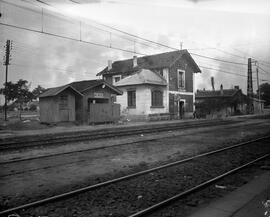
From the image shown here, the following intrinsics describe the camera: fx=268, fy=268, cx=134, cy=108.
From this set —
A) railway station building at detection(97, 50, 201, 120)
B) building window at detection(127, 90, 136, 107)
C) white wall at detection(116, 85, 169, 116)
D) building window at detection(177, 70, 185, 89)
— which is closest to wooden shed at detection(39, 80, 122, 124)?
white wall at detection(116, 85, 169, 116)

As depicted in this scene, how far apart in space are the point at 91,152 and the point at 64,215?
5717mm

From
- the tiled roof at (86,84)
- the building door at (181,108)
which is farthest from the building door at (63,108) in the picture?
the building door at (181,108)

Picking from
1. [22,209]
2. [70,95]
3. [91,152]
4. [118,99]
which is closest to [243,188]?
[22,209]

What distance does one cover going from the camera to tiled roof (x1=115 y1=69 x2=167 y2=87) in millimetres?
28464

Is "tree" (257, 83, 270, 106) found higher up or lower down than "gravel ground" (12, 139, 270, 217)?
higher up

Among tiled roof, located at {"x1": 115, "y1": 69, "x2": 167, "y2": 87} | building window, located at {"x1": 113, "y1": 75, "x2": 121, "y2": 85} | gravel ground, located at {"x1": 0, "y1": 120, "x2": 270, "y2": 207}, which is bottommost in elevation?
gravel ground, located at {"x1": 0, "y1": 120, "x2": 270, "y2": 207}

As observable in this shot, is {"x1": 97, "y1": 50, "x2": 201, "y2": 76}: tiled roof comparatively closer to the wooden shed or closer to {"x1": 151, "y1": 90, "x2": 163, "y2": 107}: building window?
{"x1": 151, "y1": 90, "x2": 163, "y2": 107}: building window

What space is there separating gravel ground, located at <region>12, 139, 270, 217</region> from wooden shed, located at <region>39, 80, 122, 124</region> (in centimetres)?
1648

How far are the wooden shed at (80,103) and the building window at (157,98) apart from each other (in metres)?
4.77

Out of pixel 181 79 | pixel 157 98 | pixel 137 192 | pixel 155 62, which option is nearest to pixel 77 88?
pixel 157 98

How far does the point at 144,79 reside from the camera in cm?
2809

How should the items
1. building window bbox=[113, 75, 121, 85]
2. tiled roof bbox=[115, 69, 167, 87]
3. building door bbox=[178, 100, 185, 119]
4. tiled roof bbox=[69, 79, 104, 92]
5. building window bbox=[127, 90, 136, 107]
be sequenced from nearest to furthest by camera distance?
tiled roof bbox=[69, 79, 104, 92], tiled roof bbox=[115, 69, 167, 87], building window bbox=[127, 90, 136, 107], building door bbox=[178, 100, 185, 119], building window bbox=[113, 75, 121, 85]

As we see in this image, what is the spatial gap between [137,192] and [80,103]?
64.3ft

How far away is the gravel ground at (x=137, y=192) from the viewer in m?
3.87
